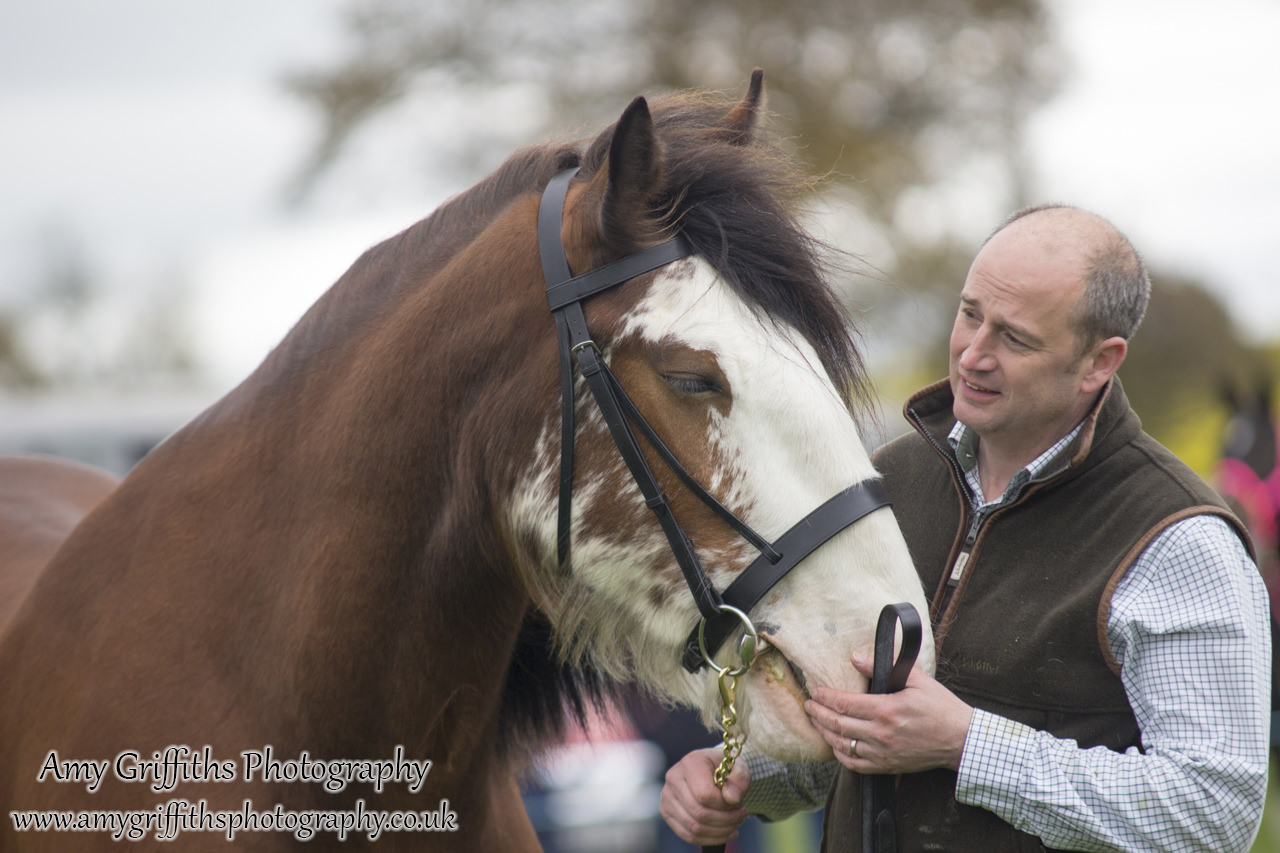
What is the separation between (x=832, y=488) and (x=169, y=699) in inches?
54.6

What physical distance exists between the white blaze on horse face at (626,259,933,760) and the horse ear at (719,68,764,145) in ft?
1.74

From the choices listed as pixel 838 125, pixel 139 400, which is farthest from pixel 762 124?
pixel 139 400

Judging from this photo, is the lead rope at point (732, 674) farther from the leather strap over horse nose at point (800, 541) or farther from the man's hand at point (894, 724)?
the man's hand at point (894, 724)

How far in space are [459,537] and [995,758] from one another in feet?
3.60

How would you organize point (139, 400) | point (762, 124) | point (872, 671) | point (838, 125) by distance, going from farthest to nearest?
point (139, 400) < point (838, 125) < point (762, 124) < point (872, 671)

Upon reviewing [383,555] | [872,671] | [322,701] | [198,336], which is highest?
[198,336]

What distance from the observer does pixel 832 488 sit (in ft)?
5.93

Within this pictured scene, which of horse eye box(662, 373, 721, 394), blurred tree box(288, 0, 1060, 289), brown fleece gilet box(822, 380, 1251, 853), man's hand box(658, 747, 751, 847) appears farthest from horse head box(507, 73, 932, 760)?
blurred tree box(288, 0, 1060, 289)

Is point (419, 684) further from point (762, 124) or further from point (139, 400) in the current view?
point (139, 400)

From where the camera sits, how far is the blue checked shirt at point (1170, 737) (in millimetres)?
1792

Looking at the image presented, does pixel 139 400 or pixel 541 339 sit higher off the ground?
pixel 139 400

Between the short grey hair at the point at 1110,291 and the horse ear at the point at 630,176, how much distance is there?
93 centimetres

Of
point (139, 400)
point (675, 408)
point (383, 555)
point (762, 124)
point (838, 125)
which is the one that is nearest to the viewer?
point (675, 408)

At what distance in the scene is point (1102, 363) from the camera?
2.15 m
